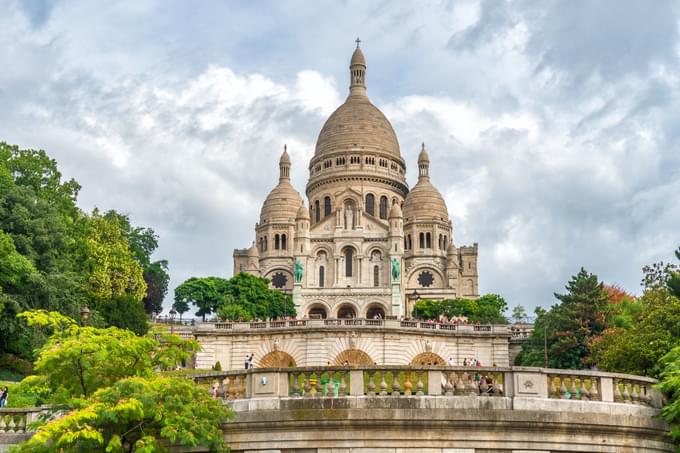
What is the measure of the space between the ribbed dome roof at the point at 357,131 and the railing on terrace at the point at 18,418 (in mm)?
118800

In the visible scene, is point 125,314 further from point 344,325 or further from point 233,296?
point 233,296

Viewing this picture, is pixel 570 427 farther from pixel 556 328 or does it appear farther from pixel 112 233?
→ pixel 112 233

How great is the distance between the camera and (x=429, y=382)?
1695 cm

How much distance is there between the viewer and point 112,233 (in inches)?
2827

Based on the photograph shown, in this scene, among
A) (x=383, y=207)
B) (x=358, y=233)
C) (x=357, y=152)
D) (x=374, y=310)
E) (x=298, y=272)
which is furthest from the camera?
(x=357, y=152)

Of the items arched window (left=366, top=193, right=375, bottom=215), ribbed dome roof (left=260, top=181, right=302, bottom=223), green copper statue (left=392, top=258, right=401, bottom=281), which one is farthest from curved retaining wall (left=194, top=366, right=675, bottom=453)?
arched window (left=366, top=193, right=375, bottom=215)

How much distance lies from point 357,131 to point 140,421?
406 ft

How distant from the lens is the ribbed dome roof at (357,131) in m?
139

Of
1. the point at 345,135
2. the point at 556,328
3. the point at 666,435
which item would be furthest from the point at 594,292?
the point at 345,135

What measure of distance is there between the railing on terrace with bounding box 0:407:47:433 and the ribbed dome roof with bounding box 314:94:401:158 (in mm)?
118800

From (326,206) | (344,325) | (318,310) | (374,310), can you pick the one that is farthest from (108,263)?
(326,206)

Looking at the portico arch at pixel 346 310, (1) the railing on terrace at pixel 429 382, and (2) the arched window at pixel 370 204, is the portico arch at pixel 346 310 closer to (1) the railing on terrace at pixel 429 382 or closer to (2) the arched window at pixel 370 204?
(2) the arched window at pixel 370 204

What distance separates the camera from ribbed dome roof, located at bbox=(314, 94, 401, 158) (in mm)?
→ 138875

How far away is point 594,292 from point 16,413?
151ft
